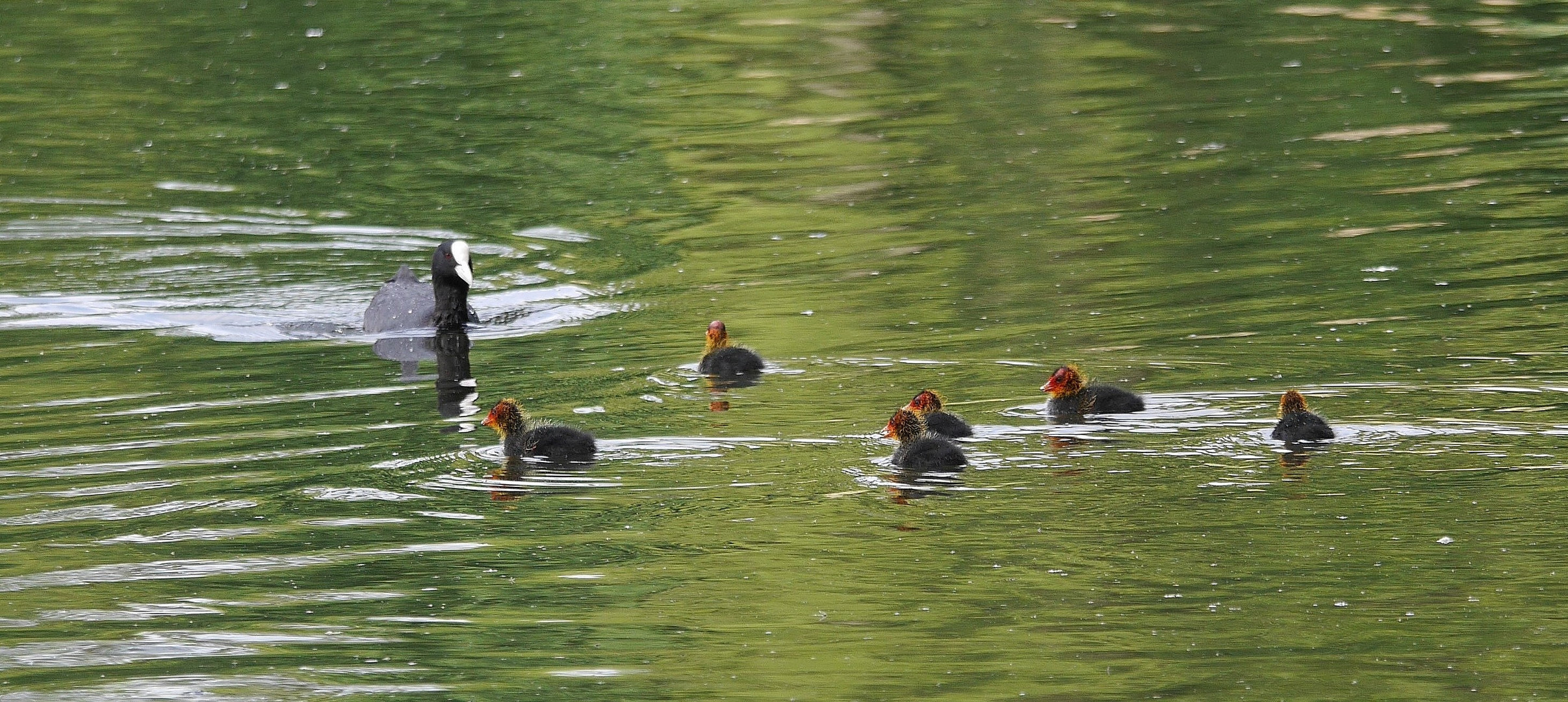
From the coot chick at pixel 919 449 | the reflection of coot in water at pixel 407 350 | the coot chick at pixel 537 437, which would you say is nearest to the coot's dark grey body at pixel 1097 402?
the coot chick at pixel 919 449

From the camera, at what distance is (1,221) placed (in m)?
21.2

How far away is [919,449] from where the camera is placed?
10219mm

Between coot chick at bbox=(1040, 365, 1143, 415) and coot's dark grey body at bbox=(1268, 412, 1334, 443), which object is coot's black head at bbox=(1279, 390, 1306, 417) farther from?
coot chick at bbox=(1040, 365, 1143, 415)

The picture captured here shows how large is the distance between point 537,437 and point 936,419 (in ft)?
6.56

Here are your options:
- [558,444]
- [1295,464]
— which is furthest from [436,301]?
[1295,464]

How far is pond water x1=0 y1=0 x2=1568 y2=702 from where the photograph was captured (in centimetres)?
820

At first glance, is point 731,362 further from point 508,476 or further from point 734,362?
point 508,476

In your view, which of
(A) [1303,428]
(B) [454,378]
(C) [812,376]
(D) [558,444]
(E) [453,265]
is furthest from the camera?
(E) [453,265]

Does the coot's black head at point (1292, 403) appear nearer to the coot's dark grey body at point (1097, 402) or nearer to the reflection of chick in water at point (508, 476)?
the coot's dark grey body at point (1097, 402)

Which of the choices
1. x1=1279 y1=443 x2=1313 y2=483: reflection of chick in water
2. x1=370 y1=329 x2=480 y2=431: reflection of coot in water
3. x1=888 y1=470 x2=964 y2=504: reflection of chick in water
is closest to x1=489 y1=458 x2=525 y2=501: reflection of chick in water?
x1=370 y1=329 x2=480 y2=431: reflection of coot in water

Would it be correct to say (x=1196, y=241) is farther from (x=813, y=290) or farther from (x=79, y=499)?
(x=79, y=499)

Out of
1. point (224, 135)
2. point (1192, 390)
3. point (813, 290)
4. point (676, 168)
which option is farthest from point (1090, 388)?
point (224, 135)

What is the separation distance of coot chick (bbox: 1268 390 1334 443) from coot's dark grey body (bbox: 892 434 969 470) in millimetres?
1553

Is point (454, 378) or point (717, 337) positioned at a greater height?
point (717, 337)
